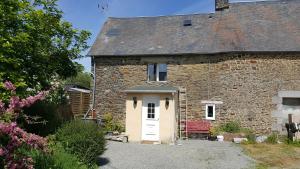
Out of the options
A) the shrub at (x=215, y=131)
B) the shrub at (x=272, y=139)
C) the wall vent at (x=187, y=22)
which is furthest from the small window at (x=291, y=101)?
the wall vent at (x=187, y=22)

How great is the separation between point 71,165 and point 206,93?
36.0ft

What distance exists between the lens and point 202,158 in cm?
1250

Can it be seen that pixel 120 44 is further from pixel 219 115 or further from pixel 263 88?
pixel 263 88

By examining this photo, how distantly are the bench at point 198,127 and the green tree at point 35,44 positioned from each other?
313 inches

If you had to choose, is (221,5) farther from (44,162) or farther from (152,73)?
(44,162)

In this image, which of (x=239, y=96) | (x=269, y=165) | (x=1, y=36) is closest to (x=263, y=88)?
(x=239, y=96)

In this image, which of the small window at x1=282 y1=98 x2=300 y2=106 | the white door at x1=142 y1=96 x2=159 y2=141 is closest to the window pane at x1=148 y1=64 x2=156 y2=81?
the white door at x1=142 y1=96 x2=159 y2=141

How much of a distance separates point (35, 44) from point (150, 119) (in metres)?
8.53

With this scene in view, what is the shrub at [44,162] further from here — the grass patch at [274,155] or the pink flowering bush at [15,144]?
the grass patch at [274,155]

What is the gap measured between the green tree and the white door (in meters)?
5.36

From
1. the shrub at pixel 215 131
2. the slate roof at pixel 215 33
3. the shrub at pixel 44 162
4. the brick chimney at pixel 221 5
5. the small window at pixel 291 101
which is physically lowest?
the shrub at pixel 44 162

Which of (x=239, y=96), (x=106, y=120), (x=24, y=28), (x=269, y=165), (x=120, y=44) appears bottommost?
(x=269, y=165)

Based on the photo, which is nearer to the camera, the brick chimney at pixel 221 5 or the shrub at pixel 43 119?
the shrub at pixel 43 119

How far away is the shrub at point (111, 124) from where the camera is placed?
1911 cm
